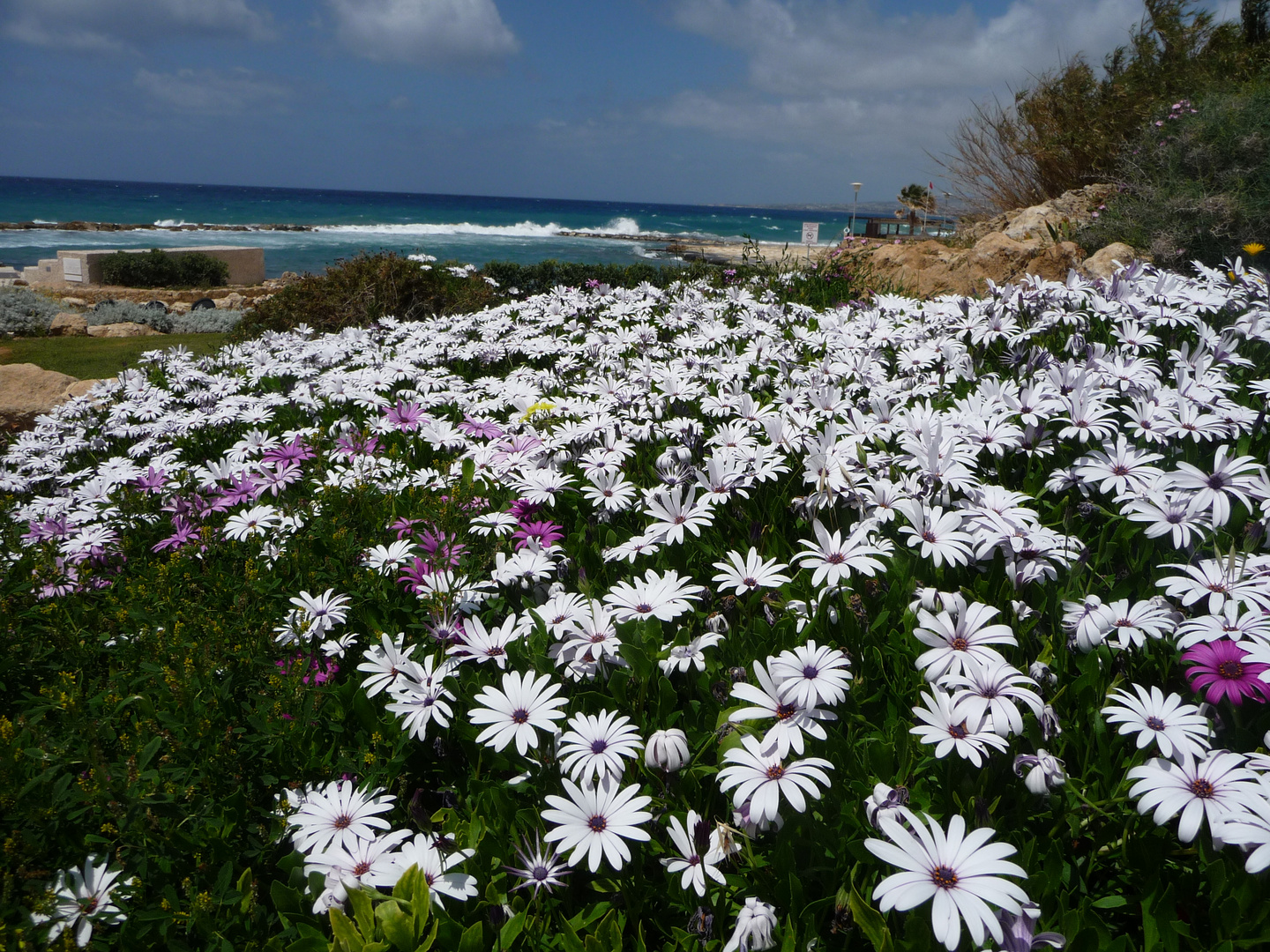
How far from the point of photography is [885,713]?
1887 mm

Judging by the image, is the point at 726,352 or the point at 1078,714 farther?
the point at 726,352

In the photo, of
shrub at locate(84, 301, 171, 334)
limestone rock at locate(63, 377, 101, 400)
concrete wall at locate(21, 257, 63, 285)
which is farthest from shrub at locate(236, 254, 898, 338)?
concrete wall at locate(21, 257, 63, 285)

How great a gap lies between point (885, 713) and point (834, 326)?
3327mm

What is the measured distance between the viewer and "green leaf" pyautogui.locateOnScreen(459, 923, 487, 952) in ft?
4.40

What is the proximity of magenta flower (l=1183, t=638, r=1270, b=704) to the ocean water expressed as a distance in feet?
78.0

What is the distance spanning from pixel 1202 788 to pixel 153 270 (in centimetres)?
2675

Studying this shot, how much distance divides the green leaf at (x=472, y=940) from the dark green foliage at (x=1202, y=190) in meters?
8.19

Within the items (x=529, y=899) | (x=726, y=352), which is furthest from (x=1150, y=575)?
(x=726, y=352)

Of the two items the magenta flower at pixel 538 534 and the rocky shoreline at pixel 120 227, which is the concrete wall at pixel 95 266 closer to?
the magenta flower at pixel 538 534

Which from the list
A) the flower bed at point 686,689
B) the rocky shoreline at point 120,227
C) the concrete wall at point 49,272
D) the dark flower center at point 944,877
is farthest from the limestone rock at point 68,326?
the rocky shoreline at point 120,227

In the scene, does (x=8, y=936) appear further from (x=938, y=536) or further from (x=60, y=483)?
(x=60, y=483)

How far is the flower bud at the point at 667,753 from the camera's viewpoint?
1531 mm

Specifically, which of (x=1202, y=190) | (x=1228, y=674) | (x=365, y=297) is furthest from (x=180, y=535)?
(x=1202, y=190)

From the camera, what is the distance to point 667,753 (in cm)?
154
